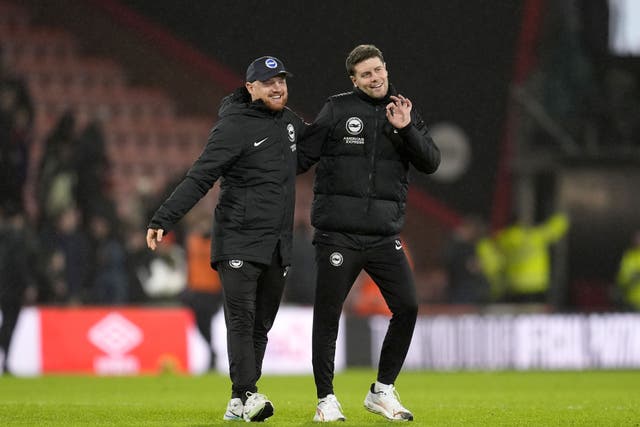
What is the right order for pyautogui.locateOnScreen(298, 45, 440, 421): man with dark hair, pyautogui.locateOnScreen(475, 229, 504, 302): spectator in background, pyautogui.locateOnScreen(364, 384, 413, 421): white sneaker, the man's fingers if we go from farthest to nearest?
1. pyautogui.locateOnScreen(475, 229, 504, 302): spectator in background
2. pyautogui.locateOnScreen(364, 384, 413, 421): white sneaker
3. pyautogui.locateOnScreen(298, 45, 440, 421): man with dark hair
4. the man's fingers

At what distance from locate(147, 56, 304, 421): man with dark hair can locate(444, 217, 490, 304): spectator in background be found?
11.6 metres

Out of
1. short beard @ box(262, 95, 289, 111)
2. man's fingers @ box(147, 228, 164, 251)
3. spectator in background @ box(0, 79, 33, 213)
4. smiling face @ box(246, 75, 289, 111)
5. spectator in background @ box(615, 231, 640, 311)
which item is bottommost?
spectator in background @ box(615, 231, 640, 311)

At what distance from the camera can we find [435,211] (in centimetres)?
2292

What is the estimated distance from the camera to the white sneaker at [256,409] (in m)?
7.33

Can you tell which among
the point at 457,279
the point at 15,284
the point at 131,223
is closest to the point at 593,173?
the point at 457,279

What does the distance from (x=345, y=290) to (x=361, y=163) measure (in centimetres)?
75

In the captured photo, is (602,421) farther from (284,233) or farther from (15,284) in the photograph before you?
(15,284)

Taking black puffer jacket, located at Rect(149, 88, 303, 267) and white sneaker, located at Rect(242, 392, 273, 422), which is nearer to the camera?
white sneaker, located at Rect(242, 392, 273, 422)

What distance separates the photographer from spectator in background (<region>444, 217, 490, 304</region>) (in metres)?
19.0

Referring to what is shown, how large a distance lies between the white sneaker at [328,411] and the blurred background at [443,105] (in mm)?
11523

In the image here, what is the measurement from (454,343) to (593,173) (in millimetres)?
4584

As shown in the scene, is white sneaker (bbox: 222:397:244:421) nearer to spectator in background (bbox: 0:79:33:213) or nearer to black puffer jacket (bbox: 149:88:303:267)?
black puffer jacket (bbox: 149:88:303:267)

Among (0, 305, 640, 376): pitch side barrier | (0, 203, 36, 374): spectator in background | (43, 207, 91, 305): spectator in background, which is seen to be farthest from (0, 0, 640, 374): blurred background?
(0, 203, 36, 374): spectator in background

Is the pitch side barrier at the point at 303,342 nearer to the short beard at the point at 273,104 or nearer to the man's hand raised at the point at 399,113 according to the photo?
the short beard at the point at 273,104
